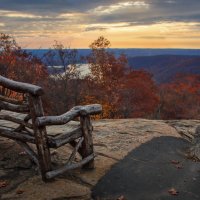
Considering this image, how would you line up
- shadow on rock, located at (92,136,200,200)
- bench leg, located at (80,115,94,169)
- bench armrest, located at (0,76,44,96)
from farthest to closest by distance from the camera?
1. bench leg, located at (80,115,94,169)
2. shadow on rock, located at (92,136,200,200)
3. bench armrest, located at (0,76,44,96)

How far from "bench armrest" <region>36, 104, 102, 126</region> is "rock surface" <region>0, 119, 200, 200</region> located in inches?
45.0

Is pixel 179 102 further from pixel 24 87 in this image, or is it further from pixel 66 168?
pixel 24 87

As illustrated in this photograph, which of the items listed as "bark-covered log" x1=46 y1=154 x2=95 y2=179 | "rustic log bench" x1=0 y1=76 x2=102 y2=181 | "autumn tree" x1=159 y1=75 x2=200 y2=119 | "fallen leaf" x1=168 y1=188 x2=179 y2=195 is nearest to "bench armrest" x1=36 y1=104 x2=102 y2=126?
"rustic log bench" x1=0 y1=76 x2=102 y2=181

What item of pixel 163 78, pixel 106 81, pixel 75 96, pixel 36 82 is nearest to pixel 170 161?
pixel 75 96

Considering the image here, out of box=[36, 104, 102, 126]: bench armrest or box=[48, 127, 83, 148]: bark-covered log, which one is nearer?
box=[36, 104, 102, 126]: bench armrest

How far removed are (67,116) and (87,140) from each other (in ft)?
2.78

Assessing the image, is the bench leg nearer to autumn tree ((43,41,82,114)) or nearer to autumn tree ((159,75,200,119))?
autumn tree ((43,41,82,114))

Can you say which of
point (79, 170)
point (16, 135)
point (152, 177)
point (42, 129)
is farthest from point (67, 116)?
point (152, 177)

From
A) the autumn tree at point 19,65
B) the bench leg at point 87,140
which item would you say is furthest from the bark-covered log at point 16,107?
the autumn tree at point 19,65

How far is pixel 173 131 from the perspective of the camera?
12062 mm

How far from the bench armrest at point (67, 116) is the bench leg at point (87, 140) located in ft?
0.52

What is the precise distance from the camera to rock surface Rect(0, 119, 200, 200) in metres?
6.92

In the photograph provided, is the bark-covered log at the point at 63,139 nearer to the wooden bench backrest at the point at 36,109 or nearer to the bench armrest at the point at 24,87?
the wooden bench backrest at the point at 36,109

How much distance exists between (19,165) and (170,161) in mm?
3595
